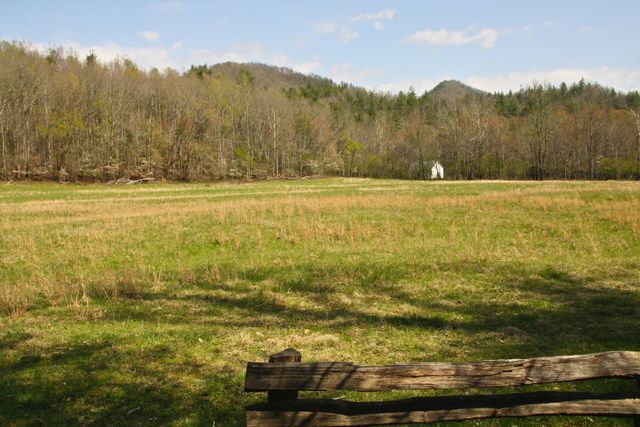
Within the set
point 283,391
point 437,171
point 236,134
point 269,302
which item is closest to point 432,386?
point 283,391

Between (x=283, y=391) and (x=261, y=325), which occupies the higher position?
(x=283, y=391)

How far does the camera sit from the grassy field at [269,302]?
6457 millimetres

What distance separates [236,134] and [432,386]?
4007 inches

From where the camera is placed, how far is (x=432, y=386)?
3.70 meters

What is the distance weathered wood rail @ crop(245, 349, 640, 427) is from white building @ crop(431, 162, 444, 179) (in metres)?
102

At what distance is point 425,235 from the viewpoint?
18.8 meters

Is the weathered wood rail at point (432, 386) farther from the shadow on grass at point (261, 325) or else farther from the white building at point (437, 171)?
the white building at point (437, 171)

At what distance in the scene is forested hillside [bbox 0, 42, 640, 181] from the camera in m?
71.8

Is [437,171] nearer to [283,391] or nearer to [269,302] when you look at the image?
[269,302]

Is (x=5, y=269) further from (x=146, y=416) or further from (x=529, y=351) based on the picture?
(x=529, y=351)

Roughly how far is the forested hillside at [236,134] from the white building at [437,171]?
273cm

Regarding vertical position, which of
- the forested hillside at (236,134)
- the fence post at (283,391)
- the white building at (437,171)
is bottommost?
the fence post at (283,391)

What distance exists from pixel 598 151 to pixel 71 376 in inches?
4270

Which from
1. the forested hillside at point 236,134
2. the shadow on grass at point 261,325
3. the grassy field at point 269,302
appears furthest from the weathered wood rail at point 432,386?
the forested hillside at point 236,134
